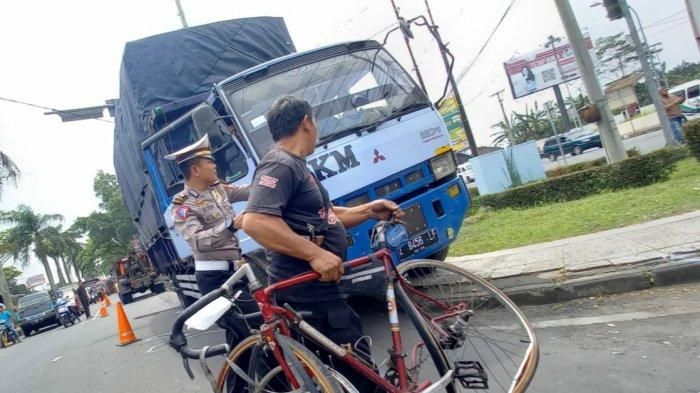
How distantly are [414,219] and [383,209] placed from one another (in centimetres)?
215

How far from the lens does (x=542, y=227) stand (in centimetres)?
744

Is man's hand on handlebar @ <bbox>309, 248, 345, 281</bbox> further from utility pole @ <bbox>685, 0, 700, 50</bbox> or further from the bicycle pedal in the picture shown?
utility pole @ <bbox>685, 0, 700, 50</bbox>

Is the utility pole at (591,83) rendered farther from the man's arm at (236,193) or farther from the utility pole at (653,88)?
A: the man's arm at (236,193)

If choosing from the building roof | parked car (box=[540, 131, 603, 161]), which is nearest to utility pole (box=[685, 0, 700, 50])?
parked car (box=[540, 131, 603, 161])

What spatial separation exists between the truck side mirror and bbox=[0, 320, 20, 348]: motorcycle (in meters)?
17.6

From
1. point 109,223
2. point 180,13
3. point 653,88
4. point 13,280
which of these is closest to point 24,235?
point 109,223

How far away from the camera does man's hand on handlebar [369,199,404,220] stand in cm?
247

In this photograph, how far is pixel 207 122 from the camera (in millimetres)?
4543

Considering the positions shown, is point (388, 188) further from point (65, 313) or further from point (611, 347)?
point (65, 313)

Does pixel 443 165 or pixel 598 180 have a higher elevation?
pixel 443 165

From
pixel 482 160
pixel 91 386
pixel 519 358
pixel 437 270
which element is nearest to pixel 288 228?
pixel 437 270

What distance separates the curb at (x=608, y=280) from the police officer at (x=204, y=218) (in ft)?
8.31

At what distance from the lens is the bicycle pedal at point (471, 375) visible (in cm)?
220

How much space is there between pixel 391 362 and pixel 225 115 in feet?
10.8
